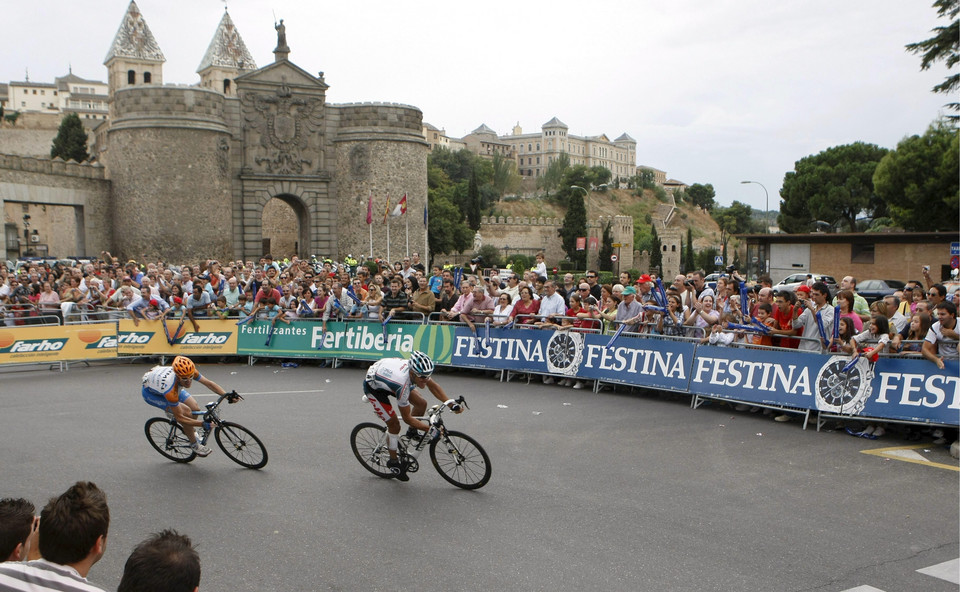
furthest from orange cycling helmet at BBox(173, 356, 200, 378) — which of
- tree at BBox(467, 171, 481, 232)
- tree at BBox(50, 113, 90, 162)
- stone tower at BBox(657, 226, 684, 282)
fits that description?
stone tower at BBox(657, 226, 684, 282)

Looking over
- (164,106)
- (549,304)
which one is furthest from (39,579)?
(164,106)

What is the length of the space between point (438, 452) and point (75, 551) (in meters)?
5.12

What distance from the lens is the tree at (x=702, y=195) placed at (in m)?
157

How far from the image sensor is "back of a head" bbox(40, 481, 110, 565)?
3199 millimetres

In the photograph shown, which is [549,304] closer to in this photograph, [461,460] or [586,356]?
[586,356]

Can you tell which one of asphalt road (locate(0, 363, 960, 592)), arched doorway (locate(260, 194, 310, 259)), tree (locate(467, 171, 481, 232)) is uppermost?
tree (locate(467, 171, 481, 232))

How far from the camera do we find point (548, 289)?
48.1 feet

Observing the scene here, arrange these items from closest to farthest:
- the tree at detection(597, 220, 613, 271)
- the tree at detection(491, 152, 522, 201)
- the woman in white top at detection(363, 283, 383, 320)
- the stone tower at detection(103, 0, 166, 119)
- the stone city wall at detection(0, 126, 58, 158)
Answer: the woman in white top at detection(363, 283, 383, 320) → the stone tower at detection(103, 0, 166, 119) → the stone city wall at detection(0, 126, 58, 158) → the tree at detection(597, 220, 613, 271) → the tree at detection(491, 152, 522, 201)

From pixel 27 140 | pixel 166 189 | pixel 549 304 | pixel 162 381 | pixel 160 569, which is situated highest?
pixel 27 140

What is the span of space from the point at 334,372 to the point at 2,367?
23.6 ft

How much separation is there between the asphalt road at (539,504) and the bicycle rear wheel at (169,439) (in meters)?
0.13

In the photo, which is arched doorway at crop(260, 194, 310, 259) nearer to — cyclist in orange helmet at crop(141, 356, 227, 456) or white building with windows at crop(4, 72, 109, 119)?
cyclist in orange helmet at crop(141, 356, 227, 456)

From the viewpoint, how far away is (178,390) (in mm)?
8648

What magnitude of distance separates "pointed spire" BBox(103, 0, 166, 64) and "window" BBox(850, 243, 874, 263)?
5843 cm
